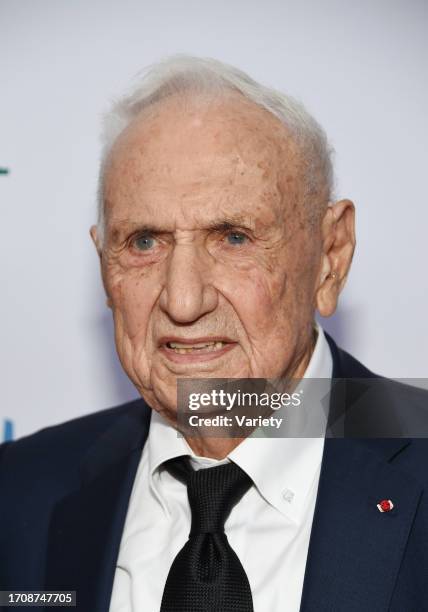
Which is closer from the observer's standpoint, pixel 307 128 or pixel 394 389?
pixel 307 128

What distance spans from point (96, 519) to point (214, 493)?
1.19 ft

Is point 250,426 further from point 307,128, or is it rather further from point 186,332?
point 307,128

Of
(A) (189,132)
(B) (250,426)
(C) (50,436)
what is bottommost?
(C) (50,436)

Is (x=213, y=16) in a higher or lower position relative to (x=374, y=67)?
higher

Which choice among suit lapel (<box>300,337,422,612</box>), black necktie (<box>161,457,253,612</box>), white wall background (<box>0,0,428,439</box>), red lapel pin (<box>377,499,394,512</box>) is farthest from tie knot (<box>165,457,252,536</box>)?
white wall background (<box>0,0,428,439</box>)

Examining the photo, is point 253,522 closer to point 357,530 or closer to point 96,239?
point 357,530

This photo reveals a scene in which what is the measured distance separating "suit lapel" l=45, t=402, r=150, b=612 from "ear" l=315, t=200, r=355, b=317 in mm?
640

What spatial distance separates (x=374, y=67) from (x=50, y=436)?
1492 mm

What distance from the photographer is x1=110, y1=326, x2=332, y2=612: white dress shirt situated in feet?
5.76

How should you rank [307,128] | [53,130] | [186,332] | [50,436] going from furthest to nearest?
[53,130]
[50,436]
[307,128]
[186,332]

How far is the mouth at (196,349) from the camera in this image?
1788 millimetres

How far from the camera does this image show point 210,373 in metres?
1.80

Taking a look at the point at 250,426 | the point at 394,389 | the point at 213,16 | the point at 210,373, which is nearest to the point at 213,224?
the point at 210,373

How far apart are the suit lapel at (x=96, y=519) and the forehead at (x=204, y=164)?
683 millimetres
